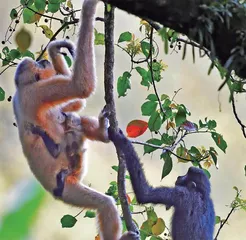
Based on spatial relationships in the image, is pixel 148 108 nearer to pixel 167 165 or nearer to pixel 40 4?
pixel 167 165

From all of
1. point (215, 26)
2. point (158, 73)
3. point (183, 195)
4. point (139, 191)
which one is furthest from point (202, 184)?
point (215, 26)

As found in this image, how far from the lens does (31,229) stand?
40 cm

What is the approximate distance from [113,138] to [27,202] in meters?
1.18

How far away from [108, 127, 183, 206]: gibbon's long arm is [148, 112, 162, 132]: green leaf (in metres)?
0.17

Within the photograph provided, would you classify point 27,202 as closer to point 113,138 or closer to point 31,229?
point 31,229

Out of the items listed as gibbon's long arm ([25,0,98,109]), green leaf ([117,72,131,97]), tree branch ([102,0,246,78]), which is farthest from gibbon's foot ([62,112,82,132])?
tree branch ([102,0,246,78])

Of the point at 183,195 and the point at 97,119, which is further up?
the point at 97,119

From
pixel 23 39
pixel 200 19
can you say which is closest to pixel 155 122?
pixel 23 39

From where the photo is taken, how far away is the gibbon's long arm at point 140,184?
5.25ft

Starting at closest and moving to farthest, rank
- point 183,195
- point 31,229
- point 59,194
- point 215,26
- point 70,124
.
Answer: point 31,229, point 215,26, point 59,194, point 70,124, point 183,195

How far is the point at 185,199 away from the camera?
1916mm

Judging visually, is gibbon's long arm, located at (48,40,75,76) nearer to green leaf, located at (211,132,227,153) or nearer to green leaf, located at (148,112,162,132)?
green leaf, located at (148,112,162,132)

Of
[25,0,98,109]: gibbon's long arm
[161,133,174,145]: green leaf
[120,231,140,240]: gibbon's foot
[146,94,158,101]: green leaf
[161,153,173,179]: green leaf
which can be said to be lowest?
[120,231,140,240]: gibbon's foot

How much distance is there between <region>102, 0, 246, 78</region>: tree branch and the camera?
0.63m
